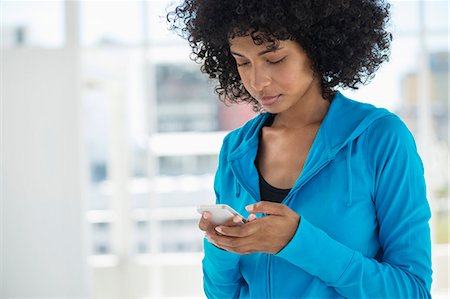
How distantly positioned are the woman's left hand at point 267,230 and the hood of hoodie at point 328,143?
13cm

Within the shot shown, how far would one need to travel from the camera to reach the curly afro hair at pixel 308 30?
51.4 inches

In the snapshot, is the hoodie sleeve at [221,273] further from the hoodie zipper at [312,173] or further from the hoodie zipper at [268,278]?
the hoodie zipper at [312,173]

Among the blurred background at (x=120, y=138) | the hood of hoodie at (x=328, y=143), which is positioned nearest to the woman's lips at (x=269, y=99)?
the hood of hoodie at (x=328, y=143)

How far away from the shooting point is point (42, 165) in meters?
5.66

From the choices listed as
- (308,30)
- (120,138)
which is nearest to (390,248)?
(308,30)

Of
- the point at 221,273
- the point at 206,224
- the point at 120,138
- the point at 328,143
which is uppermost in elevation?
the point at 328,143

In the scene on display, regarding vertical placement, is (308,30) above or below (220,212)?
above

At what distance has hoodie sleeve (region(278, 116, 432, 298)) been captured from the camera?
3.76 feet

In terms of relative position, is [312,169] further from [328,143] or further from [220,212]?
[220,212]

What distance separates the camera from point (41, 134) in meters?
5.68

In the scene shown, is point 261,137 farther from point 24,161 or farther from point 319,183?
point 24,161

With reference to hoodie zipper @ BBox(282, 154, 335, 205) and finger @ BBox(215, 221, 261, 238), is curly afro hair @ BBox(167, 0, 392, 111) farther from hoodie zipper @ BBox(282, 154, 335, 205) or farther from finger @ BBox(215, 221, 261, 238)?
finger @ BBox(215, 221, 261, 238)

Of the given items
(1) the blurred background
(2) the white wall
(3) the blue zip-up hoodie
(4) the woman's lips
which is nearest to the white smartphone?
(3) the blue zip-up hoodie

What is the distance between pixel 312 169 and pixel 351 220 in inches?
4.9
